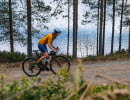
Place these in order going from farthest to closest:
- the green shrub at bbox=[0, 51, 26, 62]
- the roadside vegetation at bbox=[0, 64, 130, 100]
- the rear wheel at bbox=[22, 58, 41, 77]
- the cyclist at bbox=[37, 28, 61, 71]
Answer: the green shrub at bbox=[0, 51, 26, 62] < the rear wheel at bbox=[22, 58, 41, 77] < the cyclist at bbox=[37, 28, 61, 71] < the roadside vegetation at bbox=[0, 64, 130, 100]

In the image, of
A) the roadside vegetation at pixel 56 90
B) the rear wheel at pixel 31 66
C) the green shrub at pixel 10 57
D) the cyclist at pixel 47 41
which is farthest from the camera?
the green shrub at pixel 10 57

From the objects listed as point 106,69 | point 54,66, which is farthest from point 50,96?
point 106,69

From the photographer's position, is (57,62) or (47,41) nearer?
(47,41)

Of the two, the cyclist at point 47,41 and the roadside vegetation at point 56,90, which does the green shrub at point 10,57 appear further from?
the roadside vegetation at point 56,90

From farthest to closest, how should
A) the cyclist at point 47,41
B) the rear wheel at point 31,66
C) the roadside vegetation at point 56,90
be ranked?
the rear wheel at point 31,66 → the cyclist at point 47,41 → the roadside vegetation at point 56,90

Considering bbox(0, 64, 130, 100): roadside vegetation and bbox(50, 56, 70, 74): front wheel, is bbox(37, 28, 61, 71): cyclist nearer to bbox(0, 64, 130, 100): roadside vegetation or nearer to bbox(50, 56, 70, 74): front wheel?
bbox(50, 56, 70, 74): front wheel

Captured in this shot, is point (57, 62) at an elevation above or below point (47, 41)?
below

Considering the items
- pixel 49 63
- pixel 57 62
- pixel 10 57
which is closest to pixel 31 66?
pixel 49 63

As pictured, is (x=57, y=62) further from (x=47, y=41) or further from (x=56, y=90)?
(x=56, y=90)

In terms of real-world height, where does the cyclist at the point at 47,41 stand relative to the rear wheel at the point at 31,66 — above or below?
above

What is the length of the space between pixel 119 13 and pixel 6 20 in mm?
23118

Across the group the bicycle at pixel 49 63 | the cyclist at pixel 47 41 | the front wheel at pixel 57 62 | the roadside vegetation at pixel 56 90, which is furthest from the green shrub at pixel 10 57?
the roadside vegetation at pixel 56 90

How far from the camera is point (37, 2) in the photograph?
2434 centimetres

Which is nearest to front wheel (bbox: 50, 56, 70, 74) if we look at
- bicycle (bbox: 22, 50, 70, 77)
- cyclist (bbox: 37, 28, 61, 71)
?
bicycle (bbox: 22, 50, 70, 77)
